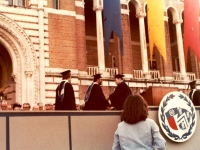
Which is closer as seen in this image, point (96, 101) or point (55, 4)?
point (96, 101)

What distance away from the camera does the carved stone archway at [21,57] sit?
14.1 metres

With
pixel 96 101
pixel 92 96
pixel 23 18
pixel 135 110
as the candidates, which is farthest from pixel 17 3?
pixel 135 110

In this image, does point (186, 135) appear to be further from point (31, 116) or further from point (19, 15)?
point (19, 15)

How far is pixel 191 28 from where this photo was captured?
11.8m

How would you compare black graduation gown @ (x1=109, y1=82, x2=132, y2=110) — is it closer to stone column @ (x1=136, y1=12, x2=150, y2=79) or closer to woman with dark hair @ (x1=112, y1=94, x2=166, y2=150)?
woman with dark hair @ (x1=112, y1=94, x2=166, y2=150)

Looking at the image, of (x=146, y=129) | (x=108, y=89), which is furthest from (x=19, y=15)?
(x=146, y=129)

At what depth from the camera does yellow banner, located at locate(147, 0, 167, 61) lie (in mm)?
11312

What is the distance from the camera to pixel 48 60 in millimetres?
14836

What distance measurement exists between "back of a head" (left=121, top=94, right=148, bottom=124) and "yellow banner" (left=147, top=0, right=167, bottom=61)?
25.3 feet

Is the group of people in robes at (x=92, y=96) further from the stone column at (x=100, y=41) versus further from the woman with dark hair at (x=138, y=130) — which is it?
the stone column at (x=100, y=41)

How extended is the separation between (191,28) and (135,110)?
8989 mm

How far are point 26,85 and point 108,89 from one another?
15.2ft

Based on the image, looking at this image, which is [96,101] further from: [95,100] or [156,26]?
[156,26]

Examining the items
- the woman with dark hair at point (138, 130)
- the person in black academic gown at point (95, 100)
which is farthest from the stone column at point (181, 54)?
the woman with dark hair at point (138, 130)
